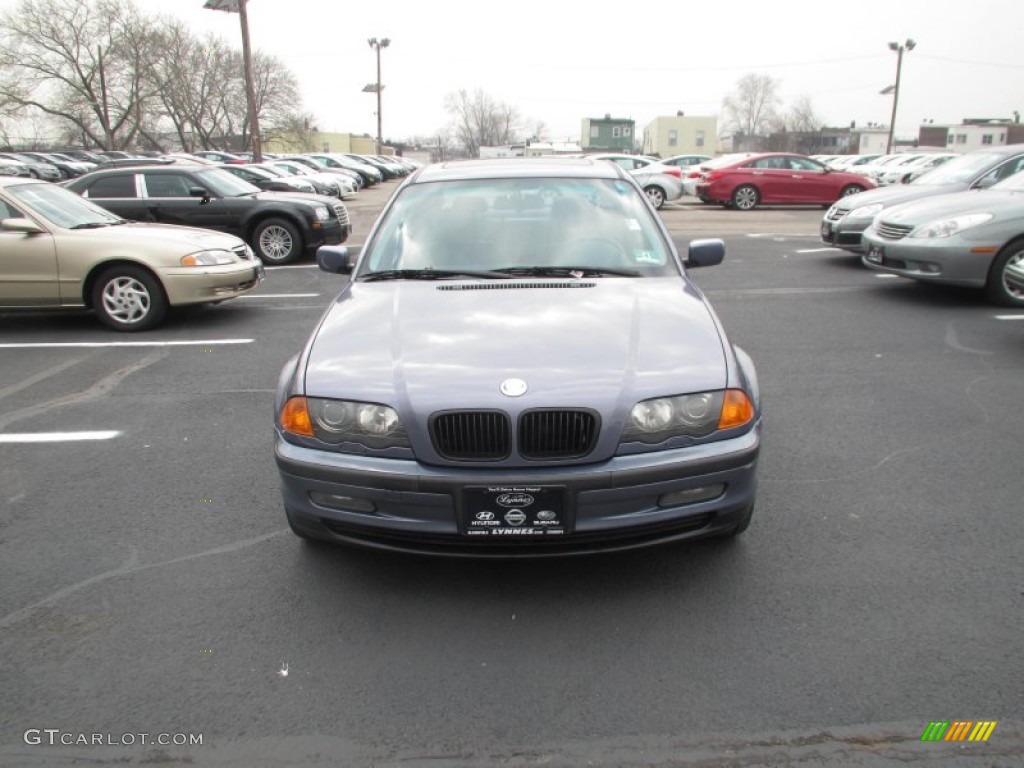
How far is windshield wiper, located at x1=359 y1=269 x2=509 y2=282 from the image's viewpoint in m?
3.82

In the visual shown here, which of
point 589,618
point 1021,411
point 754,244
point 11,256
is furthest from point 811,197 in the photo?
point 589,618

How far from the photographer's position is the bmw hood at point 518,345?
277 centimetres

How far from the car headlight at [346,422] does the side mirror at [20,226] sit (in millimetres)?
5906

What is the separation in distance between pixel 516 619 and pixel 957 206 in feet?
24.7

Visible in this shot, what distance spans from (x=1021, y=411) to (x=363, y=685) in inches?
179

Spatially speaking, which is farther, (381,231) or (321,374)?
(381,231)

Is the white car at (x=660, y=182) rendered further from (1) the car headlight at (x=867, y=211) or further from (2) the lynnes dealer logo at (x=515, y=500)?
(2) the lynnes dealer logo at (x=515, y=500)

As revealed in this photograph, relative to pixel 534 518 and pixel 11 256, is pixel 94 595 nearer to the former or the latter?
pixel 534 518

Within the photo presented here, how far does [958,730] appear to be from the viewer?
2.27m

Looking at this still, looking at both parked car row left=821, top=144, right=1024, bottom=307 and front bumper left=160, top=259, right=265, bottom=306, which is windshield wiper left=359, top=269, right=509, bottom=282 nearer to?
front bumper left=160, top=259, right=265, bottom=306

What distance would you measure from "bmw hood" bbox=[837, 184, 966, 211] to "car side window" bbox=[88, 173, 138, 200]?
10485mm

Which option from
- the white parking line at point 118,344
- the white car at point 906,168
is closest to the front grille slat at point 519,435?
the white parking line at point 118,344

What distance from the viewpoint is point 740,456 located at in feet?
9.24

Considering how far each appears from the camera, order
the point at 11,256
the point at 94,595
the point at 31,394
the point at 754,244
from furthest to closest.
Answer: the point at 754,244 → the point at 11,256 → the point at 31,394 → the point at 94,595
